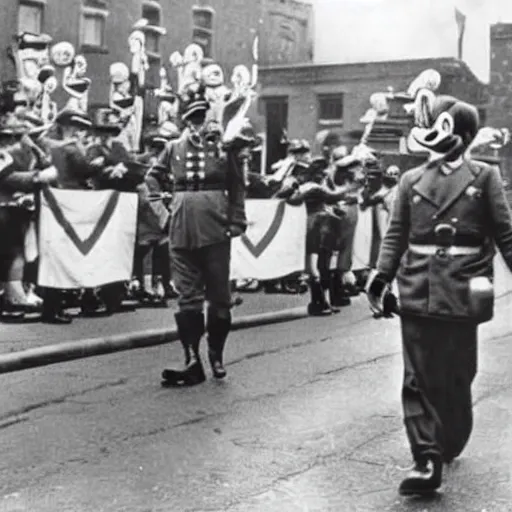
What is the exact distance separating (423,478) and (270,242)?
9.01 meters

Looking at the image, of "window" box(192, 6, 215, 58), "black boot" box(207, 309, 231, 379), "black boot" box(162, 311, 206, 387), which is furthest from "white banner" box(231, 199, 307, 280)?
"window" box(192, 6, 215, 58)

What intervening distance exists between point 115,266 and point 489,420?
5.66m

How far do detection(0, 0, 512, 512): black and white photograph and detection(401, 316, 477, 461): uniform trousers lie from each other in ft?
0.04

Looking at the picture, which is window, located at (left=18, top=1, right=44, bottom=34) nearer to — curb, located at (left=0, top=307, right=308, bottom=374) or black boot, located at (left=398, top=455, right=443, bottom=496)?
curb, located at (left=0, top=307, right=308, bottom=374)

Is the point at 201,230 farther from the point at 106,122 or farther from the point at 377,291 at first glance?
the point at 106,122

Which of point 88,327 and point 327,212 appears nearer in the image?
point 88,327

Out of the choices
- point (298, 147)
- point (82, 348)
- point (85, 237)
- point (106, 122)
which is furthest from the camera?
point (298, 147)

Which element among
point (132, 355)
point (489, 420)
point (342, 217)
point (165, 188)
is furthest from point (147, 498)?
point (342, 217)

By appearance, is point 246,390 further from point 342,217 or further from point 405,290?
point 342,217

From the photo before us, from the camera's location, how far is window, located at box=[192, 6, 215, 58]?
34344 millimetres

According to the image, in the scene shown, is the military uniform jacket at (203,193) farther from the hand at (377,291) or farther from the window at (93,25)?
the window at (93,25)

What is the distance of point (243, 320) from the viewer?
12461 mm

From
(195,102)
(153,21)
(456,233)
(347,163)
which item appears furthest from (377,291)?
(153,21)

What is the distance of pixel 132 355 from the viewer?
10242 millimetres
